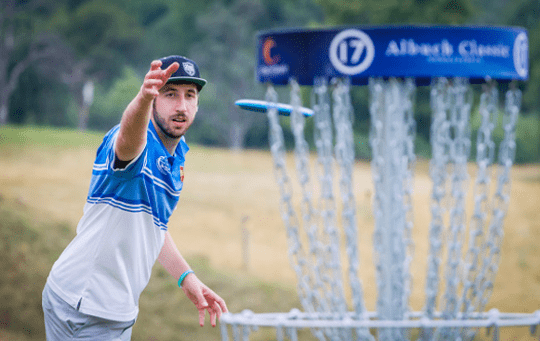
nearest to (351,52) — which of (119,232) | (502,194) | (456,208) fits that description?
(456,208)

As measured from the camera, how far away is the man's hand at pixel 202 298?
6.39 ft

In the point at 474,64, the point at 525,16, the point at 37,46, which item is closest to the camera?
the point at 474,64

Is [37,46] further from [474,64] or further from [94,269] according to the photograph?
[94,269]

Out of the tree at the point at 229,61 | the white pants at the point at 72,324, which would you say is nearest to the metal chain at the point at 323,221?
the white pants at the point at 72,324

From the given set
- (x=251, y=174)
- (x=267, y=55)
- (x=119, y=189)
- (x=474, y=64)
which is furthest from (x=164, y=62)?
(x=251, y=174)

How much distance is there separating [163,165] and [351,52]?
5.70 feet

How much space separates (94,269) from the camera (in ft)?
5.34

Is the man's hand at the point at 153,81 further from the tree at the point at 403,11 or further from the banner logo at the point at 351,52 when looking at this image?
the tree at the point at 403,11

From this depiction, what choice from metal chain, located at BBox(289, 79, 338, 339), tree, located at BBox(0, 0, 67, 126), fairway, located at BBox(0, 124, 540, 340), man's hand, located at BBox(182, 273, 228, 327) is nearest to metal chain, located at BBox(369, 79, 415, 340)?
metal chain, located at BBox(289, 79, 338, 339)

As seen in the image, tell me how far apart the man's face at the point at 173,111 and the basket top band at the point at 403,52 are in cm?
155

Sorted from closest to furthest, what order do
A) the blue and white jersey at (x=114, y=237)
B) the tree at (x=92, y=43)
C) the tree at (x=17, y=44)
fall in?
the blue and white jersey at (x=114, y=237) → the tree at (x=17, y=44) → the tree at (x=92, y=43)

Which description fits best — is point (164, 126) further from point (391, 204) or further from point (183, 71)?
point (391, 204)

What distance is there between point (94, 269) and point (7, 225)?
18.4ft

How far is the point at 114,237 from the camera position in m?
1.61
